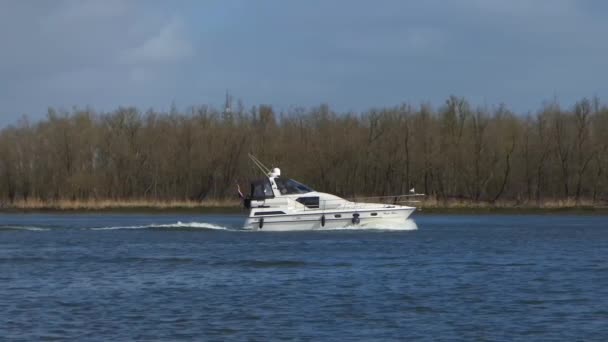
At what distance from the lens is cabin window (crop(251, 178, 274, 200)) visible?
58094 mm

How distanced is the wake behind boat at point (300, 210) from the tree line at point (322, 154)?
49.6 meters

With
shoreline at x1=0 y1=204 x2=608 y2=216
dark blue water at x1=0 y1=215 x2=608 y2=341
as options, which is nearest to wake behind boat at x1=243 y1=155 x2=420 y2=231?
dark blue water at x1=0 y1=215 x2=608 y2=341

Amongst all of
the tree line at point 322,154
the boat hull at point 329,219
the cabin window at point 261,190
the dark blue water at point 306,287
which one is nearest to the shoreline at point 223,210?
the tree line at point 322,154

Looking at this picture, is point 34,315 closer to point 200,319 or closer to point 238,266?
point 200,319

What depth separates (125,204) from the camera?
106 metres

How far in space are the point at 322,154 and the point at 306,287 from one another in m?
75.5

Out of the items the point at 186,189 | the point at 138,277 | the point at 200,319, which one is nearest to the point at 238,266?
the point at 138,277

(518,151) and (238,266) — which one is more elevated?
(518,151)

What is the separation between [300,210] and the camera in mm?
58438

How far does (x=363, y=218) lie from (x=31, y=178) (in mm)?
64018

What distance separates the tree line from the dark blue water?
4836cm

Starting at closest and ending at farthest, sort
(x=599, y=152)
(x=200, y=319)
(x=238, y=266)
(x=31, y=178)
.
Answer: (x=200, y=319) → (x=238, y=266) → (x=599, y=152) → (x=31, y=178)

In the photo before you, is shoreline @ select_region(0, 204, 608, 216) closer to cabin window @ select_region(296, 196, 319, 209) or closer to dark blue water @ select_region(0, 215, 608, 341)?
Answer: dark blue water @ select_region(0, 215, 608, 341)

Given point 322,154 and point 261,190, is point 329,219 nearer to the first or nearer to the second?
point 261,190
